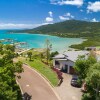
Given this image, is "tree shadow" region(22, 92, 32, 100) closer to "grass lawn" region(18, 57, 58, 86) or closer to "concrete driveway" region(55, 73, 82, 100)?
"concrete driveway" region(55, 73, 82, 100)

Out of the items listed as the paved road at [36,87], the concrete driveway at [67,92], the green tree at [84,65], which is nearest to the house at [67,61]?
the paved road at [36,87]

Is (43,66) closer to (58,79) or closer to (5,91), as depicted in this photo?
(58,79)

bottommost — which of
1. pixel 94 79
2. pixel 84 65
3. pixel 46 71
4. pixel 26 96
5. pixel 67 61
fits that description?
pixel 26 96

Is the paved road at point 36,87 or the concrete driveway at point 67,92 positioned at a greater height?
the paved road at point 36,87

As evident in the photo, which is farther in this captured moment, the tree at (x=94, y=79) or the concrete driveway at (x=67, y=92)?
the concrete driveway at (x=67, y=92)

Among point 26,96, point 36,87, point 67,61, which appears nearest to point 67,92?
point 36,87

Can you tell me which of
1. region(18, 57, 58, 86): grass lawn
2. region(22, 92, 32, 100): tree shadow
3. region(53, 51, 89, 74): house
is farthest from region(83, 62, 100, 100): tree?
region(53, 51, 89, 74): house

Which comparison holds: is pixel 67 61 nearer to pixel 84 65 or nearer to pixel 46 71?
pixel 46 71

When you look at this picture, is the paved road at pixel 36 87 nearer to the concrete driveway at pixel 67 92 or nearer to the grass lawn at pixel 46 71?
the concrete driveway at pixel 67 92
